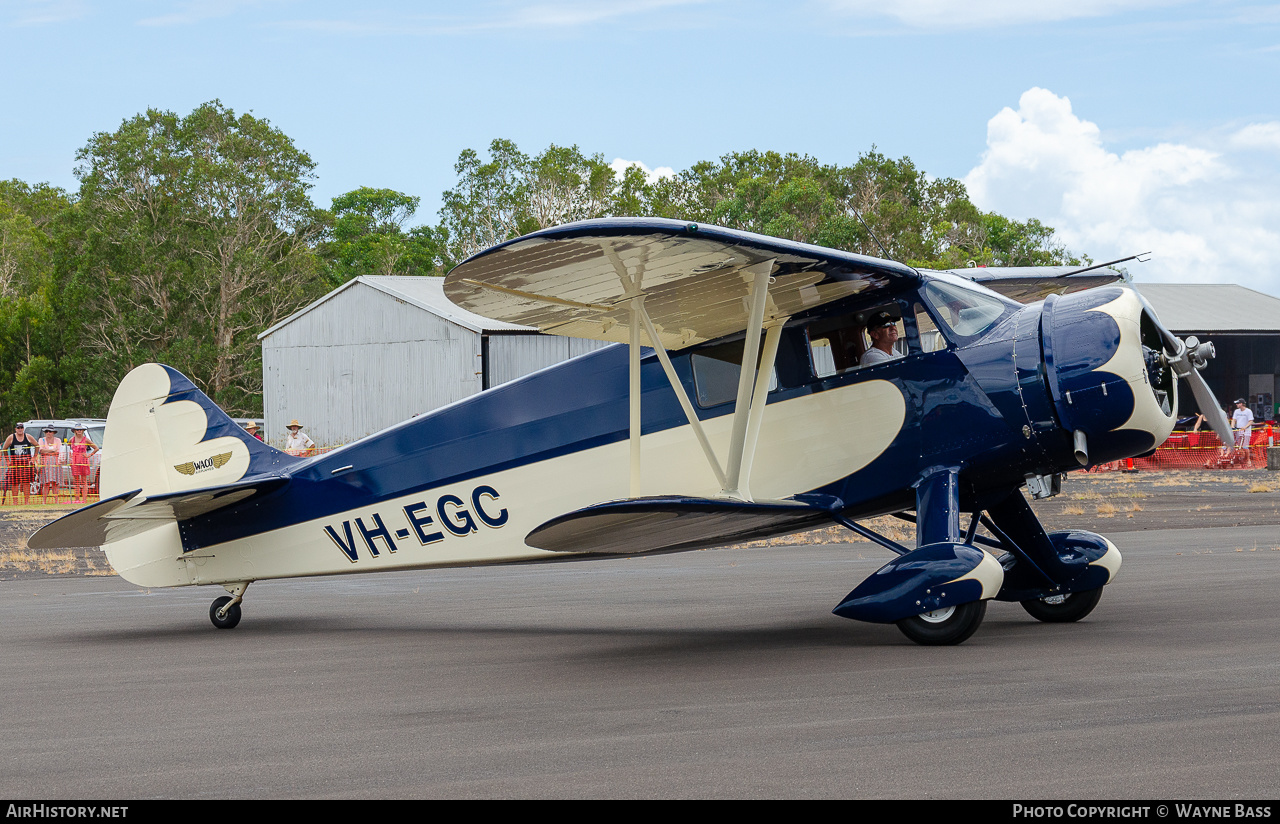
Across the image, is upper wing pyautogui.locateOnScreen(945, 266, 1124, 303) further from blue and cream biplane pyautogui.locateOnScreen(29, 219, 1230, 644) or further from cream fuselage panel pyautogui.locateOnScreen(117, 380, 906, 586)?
cream fuselage panel pyautogui.locateOnScreen(117, 380, 906, 586)

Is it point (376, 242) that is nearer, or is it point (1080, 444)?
point (1080, 444)

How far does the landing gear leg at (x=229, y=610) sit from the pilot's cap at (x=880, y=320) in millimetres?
5620

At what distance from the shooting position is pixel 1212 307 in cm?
5072

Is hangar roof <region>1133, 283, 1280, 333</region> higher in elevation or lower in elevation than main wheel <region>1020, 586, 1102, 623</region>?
higher

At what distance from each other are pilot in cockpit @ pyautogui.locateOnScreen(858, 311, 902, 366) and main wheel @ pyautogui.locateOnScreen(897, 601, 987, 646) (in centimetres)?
173

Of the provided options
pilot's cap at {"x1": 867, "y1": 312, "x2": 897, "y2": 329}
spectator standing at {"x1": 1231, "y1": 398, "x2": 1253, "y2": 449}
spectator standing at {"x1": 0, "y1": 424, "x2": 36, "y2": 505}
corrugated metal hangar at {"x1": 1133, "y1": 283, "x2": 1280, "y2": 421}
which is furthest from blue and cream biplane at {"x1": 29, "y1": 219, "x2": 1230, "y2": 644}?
corrugated metal hangar at {"x1": 1133, "y1": 283, "x2": 1280, "y2": 421}

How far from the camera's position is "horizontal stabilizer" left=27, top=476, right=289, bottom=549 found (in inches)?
349

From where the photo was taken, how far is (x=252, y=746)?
17.8ft

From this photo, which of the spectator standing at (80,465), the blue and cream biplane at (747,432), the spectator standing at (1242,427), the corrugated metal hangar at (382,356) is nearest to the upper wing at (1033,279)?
the blue and cream biplane at (747,432)

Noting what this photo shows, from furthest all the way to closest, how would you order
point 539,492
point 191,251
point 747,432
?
point 191,251
point 539,492
point 747,432

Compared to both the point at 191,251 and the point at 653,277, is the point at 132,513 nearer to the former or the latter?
the point at 653,277

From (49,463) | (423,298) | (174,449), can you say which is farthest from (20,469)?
(174,449)

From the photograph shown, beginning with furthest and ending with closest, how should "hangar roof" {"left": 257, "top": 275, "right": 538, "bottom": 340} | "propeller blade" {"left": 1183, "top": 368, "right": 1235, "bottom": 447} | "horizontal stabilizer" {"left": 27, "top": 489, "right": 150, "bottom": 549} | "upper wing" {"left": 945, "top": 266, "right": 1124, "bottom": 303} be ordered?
"hangar roof" {"left": 257, "top": 275, "right": 538, "bottom": 340}
"upper wing" {"left": 945, "top": 266, "right": 1124, "bottom": 303}
"horizontal stabilizer" {"left": 27, "top": 489, "right": 150, "bottom": 549}
"propeller blade" {"left": 1183, "top": 368, "right": 1235, "bottom": 447}

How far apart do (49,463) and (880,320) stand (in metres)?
26.8
